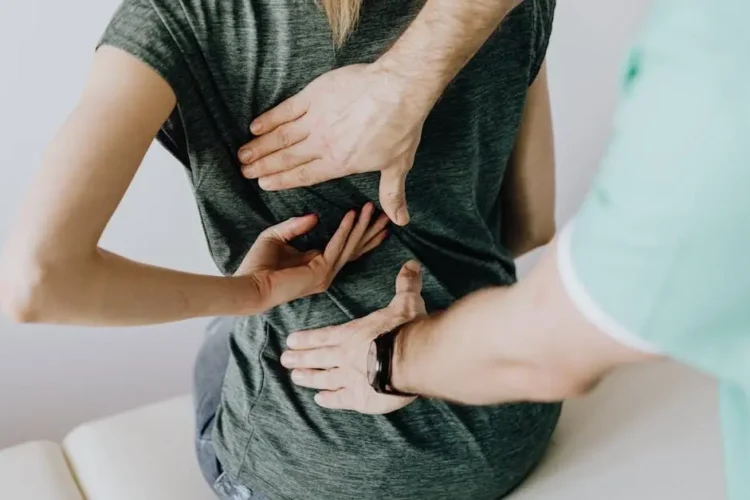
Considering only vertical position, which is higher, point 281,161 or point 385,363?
point 281,161

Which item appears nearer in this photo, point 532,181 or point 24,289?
point 24,289

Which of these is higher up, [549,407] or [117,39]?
[117,39]

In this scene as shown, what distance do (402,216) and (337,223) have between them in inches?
4.1

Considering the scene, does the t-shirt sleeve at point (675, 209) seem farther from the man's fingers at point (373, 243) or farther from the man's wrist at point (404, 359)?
the man's fingers at point (373, 243)

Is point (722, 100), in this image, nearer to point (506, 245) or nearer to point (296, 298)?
point (296, 298)

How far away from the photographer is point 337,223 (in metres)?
0.92

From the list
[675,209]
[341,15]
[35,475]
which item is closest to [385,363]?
[341,15]

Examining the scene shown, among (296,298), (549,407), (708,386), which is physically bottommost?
(708,386)

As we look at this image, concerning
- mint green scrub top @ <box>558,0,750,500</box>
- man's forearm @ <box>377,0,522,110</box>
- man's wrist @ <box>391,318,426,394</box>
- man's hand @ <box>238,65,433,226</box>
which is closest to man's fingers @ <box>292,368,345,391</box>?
man's wrist @ <box>391,318,426,394</box>

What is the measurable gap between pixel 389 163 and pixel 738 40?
45 centimetres

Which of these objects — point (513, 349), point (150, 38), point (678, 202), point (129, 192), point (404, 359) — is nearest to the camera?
point (678, 202)

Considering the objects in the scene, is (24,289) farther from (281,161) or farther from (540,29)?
(540,29)

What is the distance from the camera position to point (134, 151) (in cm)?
72

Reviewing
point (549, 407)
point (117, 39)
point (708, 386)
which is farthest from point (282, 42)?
point (708, 386)
